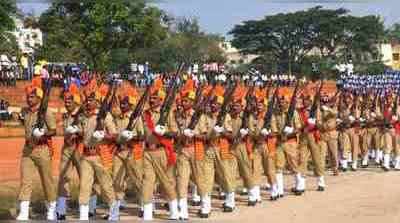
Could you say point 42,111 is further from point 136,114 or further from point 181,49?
point 181,49

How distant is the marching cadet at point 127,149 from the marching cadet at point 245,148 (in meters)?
2.04

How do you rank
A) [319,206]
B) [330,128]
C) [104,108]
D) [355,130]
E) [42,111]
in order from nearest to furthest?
1. [42,111]
2. [104,108]
3. [319,206]
4. [330,128]
5. [355,130]

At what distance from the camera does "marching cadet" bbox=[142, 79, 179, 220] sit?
1047cm

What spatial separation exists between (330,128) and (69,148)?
695 cm

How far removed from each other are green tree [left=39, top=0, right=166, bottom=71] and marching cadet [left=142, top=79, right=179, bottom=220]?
76.1 ft

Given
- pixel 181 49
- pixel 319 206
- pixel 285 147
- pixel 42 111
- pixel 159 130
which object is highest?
pixel 181 49

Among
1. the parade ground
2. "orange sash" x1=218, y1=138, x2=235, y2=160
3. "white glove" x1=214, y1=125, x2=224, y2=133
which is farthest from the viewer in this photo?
"orange sash" x1=218, y1=138, x2=235, y2=160

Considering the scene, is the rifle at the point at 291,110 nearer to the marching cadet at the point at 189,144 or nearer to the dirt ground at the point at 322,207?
the dirt ground at the point at 322,207

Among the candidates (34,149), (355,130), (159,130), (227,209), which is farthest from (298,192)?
(34,149)

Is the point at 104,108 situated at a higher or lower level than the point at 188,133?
higher

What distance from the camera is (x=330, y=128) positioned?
52.5 ft

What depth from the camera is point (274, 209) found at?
39.3ft

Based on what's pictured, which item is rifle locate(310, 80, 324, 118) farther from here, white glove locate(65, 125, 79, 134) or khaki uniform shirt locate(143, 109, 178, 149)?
Answer: white glove locate(65, 125, 79, 134)

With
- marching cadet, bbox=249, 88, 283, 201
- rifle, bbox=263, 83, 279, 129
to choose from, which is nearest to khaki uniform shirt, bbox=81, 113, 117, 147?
marching cadet, bbox=249, 88, 283, 201
